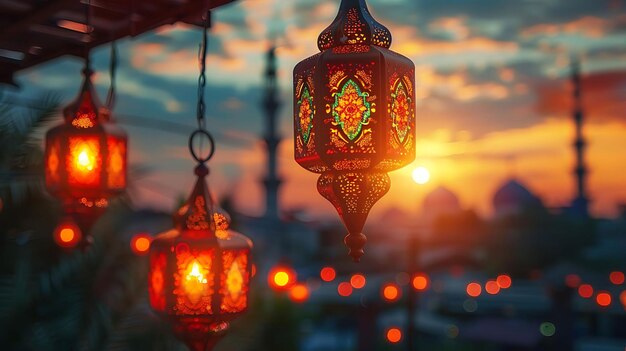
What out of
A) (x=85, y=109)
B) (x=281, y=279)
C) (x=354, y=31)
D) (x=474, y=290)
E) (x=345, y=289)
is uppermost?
(x=354, y=31)

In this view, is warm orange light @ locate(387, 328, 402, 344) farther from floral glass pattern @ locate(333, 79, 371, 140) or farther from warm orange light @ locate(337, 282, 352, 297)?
floral glass pattern @ locate(333, 79, 371, 140)

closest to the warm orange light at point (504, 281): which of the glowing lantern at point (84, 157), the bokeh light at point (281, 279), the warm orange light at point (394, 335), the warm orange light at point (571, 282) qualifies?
the warm orange light at point (571, 282)

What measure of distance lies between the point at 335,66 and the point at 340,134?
24 centimetres

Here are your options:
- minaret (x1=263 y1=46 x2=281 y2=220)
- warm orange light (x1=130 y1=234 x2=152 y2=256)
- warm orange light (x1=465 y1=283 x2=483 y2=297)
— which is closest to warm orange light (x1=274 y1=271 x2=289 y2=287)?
warm orange light (x1=130 y1=234 x2=152 y2=256)

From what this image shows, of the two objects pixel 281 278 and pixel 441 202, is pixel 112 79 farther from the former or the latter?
pixel 441 202

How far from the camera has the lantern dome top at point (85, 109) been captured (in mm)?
3674

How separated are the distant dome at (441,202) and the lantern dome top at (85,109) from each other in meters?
40.9

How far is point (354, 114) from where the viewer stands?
2.38 m

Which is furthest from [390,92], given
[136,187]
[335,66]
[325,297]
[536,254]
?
[536,254]

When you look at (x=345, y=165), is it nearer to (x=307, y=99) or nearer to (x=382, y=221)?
(x=307, y=99)

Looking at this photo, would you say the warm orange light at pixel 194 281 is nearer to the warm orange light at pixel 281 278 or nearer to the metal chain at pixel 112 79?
the metal chain at pixel 112 79

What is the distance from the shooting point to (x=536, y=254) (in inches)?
1270

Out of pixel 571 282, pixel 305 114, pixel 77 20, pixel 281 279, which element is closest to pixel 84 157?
pixel 77 20

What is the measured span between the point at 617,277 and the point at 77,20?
27.4 m
